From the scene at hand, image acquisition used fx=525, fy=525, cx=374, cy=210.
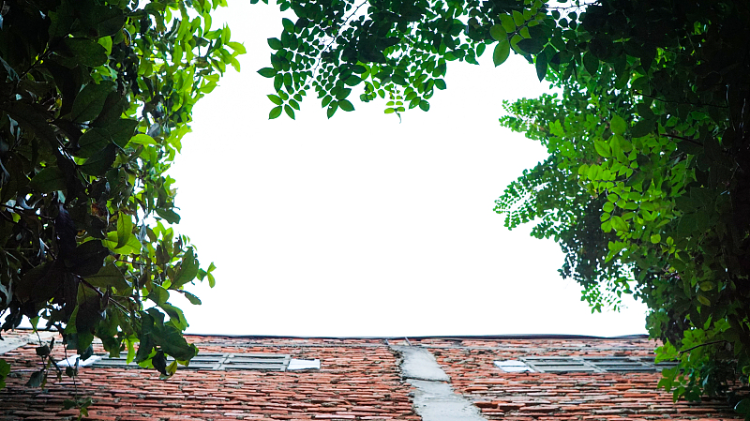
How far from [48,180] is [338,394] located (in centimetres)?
327

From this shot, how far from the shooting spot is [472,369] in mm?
5102

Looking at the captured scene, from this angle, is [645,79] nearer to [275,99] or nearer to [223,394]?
[275,99]

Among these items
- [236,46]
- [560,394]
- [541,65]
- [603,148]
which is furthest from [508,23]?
[560,394]

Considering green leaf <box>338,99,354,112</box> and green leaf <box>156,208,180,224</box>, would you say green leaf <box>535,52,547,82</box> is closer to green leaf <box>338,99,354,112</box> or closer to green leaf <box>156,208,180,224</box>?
→ green leaf <box>338,99,354,112</box>

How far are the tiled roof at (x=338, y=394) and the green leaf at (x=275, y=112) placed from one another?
6.73ft

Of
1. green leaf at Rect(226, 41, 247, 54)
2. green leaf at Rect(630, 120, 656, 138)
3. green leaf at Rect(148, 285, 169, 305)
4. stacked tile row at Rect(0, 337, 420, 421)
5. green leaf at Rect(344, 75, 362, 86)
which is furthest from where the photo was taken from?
stacked tile row at Rect(0, 337, 420, 421)

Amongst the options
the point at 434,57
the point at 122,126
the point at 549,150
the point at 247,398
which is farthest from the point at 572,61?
the point at 549,150

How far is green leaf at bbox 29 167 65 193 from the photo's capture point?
3.67 ft

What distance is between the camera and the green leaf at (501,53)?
192 centimetres

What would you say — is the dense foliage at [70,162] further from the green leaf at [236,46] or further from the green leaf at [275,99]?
the green leaf at [236,46]

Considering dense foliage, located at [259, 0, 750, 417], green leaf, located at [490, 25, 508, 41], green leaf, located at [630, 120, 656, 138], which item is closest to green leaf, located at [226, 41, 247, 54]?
dense foliage, located at [259, 0, 750, 417]

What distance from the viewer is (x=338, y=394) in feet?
13.2

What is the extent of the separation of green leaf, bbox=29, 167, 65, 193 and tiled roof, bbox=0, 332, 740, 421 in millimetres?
2691

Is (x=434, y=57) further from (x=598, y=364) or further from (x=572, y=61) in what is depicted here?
(x=598, y=364)
